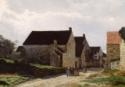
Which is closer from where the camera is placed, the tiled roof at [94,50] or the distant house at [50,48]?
the distant house at [50,48]

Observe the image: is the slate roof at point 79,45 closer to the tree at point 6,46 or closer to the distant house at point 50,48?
the distant house at point 50,48

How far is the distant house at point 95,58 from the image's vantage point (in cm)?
13400

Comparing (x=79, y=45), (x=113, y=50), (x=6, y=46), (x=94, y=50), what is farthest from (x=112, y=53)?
(x=94, y=50)

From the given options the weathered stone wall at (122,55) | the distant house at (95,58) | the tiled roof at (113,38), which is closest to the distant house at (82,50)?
the distant house at (95,58)

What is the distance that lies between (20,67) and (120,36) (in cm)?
2290

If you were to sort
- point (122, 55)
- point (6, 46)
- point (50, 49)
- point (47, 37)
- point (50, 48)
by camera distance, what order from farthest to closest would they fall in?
point (47, 37)
point (6, 46)
point (50, 48)
point (50, 49)
point (122, 55)

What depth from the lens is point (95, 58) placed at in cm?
13588

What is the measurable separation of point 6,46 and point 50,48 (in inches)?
476

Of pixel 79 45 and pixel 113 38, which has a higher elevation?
pixel 79 45

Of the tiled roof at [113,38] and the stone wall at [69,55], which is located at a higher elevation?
the tiled roof at [113,38]

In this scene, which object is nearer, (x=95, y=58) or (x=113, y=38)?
(x=113, y=38)

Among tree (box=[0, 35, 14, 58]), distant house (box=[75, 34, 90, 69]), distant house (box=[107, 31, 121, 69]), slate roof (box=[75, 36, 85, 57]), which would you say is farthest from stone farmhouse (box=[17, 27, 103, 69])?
distant house (box=[107, 31, 121, 69])

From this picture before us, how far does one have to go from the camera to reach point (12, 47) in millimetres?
113625

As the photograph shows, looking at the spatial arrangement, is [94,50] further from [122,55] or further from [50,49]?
[122,55]
